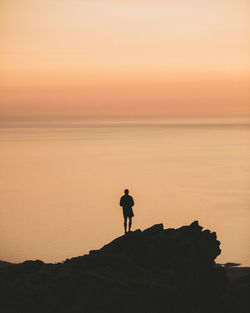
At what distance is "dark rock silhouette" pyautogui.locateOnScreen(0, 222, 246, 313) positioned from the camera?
14.2m

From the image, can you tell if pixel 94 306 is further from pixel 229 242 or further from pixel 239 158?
pixel 239 158

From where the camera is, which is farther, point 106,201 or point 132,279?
point 106,201

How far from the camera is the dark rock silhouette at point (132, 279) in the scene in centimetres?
1417

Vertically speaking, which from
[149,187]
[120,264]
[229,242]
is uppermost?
[149,187]

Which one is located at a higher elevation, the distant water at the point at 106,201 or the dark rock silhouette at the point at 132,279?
the distant water at the point at 106,201

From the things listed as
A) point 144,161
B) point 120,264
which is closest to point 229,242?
point 120,264

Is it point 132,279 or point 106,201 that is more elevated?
point 106,201

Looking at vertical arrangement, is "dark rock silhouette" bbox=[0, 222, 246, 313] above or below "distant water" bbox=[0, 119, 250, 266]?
below

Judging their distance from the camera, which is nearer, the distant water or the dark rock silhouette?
the dark rock silhouette

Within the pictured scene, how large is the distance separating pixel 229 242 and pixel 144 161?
5656 cm

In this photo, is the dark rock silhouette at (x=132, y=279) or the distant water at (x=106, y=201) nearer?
the dark rock silhouette at (x=132, y=279)

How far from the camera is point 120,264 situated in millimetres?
16203

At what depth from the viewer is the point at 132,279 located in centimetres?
1505

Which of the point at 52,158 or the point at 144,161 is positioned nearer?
the point at 144,161
